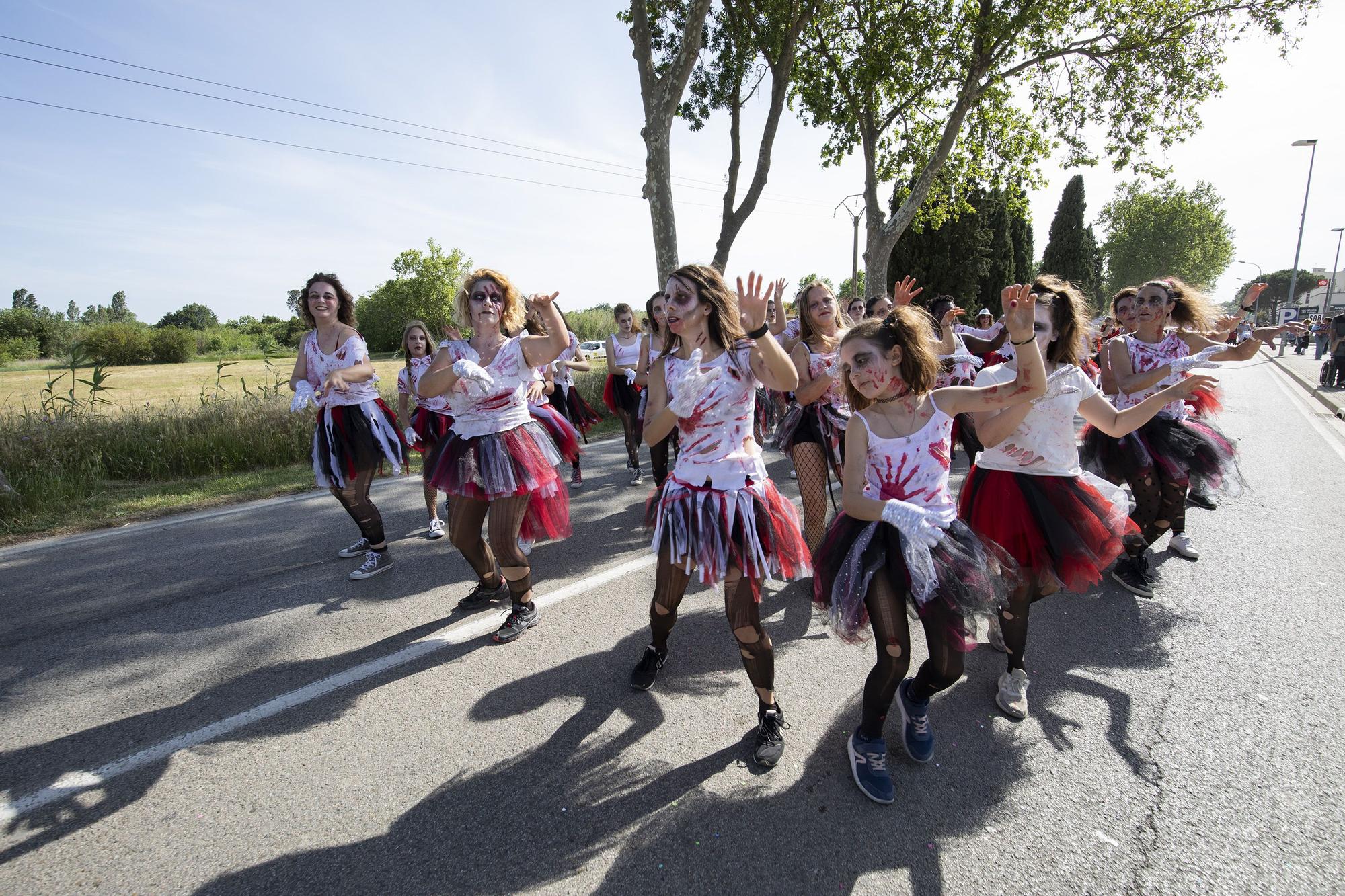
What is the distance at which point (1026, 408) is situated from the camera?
2.75 m

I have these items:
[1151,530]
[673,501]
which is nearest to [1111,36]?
[1151,530]

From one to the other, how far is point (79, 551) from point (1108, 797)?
7172 mm

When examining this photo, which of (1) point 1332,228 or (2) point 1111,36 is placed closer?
(2) point 1111,36

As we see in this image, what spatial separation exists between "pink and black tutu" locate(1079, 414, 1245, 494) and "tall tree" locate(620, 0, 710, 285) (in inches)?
299

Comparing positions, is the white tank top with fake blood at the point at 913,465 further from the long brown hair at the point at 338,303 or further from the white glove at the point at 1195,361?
the long brown hair at the point at 338,303

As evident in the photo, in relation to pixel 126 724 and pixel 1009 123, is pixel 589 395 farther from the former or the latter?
pixel 1009 123

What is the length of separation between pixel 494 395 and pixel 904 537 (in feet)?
7.90

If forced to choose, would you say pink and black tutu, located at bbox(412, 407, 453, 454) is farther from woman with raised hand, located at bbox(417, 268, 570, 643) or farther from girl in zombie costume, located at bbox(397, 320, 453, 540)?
woman with raised hand, located at bbox(417, 268, 570, 643)

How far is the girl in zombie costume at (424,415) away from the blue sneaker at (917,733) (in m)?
4.13

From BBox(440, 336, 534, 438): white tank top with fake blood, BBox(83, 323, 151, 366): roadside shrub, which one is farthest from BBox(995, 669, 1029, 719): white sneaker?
BBox(83, 323, 151, 366): roadside shrub

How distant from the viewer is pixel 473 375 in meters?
3.52

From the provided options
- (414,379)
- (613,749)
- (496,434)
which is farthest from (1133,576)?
(414,379)

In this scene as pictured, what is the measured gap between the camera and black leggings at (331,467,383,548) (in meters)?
4.82

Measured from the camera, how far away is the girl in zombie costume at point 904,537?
7.72 feet
